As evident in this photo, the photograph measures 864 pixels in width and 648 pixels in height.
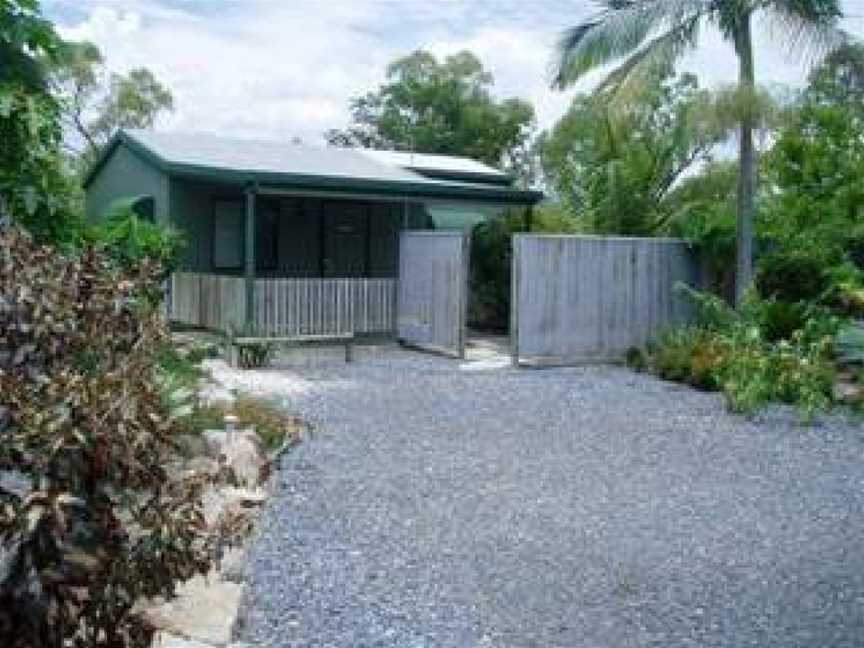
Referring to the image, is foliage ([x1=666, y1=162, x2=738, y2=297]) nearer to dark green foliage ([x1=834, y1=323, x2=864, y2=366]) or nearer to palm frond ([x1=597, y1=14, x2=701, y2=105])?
palm frond ([x1=597, y1=14, x2=701, y2=105])

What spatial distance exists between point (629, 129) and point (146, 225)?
15.1 metres

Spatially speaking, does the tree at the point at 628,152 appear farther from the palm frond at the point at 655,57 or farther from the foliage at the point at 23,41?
the foliage at the point at 23,41

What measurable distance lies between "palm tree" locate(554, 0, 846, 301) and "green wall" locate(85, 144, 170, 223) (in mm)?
7377

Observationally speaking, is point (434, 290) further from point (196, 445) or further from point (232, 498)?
point (232, 498)

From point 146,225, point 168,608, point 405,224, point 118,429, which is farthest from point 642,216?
point 118,429

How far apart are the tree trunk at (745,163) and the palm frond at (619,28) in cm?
81

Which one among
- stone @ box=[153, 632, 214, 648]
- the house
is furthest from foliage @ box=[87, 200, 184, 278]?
stone @ box=[153, 632, 214, 648]

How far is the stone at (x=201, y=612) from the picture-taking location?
513 cm

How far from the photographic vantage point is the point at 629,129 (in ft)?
91.9

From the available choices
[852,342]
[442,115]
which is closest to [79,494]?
[852,342]

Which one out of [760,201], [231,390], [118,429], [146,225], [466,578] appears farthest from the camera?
[760,201]

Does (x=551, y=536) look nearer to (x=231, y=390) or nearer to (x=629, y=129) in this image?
(x=231, y=390)

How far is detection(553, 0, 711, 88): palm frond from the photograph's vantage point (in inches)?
743

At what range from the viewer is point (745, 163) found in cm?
1869
